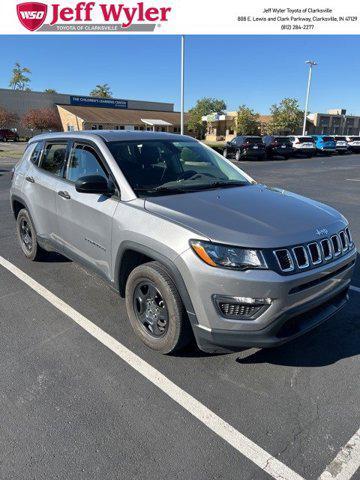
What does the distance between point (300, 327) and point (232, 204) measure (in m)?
1.08

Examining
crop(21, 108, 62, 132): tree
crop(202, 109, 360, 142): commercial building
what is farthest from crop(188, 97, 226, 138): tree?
crop(21, 108, 62, 132): tree

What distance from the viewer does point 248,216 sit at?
9.54 feet

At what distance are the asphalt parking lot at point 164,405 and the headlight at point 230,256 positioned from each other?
949 millimetres

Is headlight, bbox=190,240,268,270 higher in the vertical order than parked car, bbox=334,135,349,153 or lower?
higher

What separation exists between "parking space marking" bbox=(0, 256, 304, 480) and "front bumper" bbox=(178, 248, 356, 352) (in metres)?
0.39

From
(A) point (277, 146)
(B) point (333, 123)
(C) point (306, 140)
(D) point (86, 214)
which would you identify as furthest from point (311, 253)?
(B) point (333, 123)

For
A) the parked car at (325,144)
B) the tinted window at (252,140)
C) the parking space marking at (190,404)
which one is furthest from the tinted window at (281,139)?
the parking space marking at (190,404)

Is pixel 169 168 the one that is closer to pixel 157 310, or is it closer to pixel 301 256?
pixel 157 310

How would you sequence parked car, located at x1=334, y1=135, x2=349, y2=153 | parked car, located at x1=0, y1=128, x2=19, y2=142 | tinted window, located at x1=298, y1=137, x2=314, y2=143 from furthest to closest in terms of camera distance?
parked car, located at x1=0, y1=128, x2=19, y2=142
parked car, located at x1=334, y1=135, x2=349, y2=153
tinted window, located at x1=298, y1=137, x2=314, y2=143

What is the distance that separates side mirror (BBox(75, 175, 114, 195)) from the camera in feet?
10.8

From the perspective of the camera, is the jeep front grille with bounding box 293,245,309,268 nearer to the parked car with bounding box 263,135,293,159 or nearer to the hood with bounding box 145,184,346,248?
the hood with bounding box 145,184,346,248

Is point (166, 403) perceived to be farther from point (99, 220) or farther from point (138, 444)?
point (99, 220)

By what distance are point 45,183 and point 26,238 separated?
1205 millimetres

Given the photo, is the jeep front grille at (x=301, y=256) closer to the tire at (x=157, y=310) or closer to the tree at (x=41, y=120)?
the tire at (x=157, y=310)
